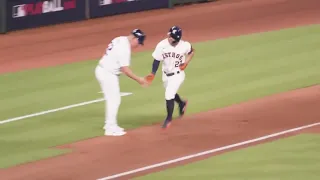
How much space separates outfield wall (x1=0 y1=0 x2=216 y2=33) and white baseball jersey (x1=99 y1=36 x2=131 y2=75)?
1072 cm

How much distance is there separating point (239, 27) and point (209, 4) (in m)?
4.31

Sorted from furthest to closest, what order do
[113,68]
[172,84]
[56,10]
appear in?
1. [56,10]
2. [172,84]
3. [113,68]

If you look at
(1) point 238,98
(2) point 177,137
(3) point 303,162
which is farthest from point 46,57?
(3) point 303,162

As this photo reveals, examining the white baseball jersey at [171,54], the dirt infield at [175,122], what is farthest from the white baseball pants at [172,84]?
the dirt infield at [175,122]

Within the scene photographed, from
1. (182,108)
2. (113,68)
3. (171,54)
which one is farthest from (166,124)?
(113,68)

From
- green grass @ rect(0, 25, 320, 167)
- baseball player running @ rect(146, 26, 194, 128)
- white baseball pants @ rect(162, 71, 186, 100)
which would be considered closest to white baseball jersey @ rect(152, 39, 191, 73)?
baseball player running @ rect(146, 26, 194, 128)

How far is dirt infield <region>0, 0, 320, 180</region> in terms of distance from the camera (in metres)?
15.1

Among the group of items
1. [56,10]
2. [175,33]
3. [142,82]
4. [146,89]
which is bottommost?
[146,89]

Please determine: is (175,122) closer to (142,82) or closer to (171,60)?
(171,60)

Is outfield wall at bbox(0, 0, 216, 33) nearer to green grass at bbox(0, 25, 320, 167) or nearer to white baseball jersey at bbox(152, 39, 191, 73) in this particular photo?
green grass at bbox(0, 25, 320, 167)

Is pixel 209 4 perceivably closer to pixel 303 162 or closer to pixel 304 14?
pixel 304 14

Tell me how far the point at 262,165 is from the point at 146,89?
6364 mm

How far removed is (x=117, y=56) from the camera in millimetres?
16234

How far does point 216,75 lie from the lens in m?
21.9
